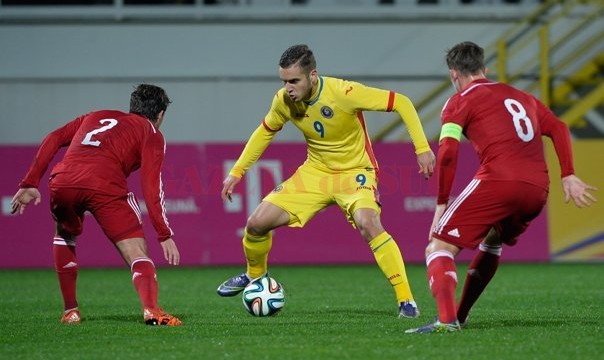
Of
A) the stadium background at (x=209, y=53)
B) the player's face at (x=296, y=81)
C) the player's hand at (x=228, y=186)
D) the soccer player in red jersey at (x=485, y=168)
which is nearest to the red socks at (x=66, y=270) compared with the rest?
the player's hand at (x=228, y=186)

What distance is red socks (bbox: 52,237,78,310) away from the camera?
325 inches

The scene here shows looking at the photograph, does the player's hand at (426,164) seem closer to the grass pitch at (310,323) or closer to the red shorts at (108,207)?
the grass pitch at (310,323)

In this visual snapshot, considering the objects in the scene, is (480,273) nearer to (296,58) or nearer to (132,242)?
(296,58)

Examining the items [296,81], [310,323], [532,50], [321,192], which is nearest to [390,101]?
[296,81]

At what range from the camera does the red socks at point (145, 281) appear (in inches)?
305

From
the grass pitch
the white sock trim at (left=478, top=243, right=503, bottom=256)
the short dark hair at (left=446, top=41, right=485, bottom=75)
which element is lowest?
the grass pitch

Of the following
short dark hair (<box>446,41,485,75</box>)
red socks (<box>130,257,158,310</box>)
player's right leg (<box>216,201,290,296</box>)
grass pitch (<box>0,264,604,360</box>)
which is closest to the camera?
grass pitch (<box>0,264,604,360</box>)

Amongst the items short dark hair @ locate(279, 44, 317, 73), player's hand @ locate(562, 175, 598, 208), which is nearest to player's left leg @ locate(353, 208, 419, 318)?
short dark hair @ locate(279, 44, 317, 73)

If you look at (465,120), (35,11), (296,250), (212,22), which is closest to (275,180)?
(296,250)

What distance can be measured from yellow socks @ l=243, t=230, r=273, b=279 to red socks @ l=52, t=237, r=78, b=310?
133 cm

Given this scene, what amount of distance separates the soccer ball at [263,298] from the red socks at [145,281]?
0.98 meters

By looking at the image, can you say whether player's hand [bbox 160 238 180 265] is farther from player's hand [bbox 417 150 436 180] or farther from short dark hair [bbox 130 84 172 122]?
player's hand [bbox 417 150 436 180]

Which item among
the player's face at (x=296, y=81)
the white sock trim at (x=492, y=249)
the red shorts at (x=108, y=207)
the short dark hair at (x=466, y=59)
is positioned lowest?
the white sock trim at (x=492, y=249)

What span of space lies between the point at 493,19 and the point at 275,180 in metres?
5.84
